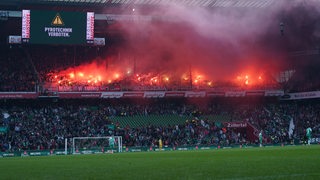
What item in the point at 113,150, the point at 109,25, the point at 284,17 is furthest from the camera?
the point at 109,25

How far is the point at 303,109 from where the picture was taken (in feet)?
185

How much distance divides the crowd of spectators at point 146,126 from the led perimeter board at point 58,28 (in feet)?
26.8

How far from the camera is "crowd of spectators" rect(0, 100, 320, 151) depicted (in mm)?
44000

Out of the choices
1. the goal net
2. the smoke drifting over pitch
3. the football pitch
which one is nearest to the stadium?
the goal net

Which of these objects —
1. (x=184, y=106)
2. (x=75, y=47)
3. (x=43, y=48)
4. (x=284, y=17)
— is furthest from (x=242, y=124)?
(x=284, y=17)

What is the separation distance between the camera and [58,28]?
44.3 metres

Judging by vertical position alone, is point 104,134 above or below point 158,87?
below

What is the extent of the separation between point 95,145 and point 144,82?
15.3 metres

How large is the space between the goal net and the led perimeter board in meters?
9.69

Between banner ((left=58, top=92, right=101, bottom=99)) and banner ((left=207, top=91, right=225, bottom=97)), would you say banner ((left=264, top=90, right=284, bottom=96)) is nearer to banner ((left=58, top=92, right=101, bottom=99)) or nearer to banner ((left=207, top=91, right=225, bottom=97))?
banner ((left=207, top=91, right=225, bottom=97))

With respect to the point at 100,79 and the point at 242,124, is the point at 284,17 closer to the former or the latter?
the point at 242,124

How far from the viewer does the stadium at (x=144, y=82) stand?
41.5m

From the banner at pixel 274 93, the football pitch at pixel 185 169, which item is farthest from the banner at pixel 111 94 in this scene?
the football pitch at pixel 185 169

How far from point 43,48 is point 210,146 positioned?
21916 mm
